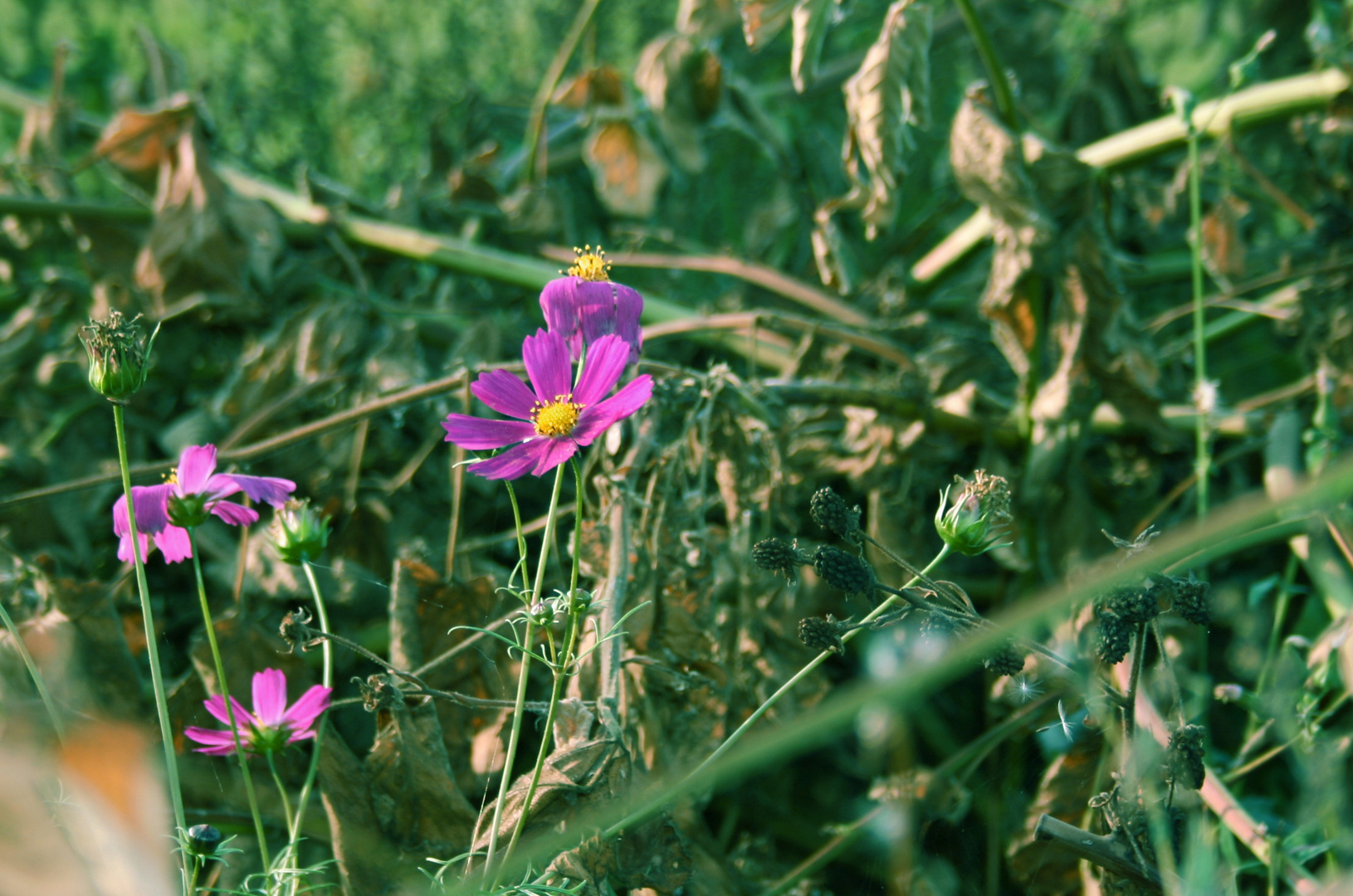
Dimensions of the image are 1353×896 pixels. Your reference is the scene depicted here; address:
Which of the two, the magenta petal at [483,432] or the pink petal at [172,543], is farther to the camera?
the pink petal at [172,543]

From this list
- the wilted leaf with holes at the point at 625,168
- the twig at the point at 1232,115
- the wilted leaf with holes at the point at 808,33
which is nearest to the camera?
the wilted leaf with holes at the point at 808,33

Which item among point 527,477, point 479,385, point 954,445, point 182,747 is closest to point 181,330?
point 527,477

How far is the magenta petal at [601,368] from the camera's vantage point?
1.78 ft

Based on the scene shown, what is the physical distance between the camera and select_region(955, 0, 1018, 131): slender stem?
0.92 metres

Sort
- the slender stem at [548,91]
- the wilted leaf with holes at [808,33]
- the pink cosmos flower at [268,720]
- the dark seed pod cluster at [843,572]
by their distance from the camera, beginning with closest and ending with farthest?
the dark seed pod cluster at [843,572] → the pink cosmos flower at [268,720] → the wilted leaf with holes at [808,33] → the slender stem at [548,91]

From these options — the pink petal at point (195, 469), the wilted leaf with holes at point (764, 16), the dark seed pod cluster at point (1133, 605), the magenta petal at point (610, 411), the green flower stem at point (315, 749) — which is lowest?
the green flower stem at point (315, 749)

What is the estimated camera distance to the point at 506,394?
592 millimetres

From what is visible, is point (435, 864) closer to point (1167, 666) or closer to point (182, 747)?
point (182, 747)

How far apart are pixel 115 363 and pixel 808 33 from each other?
0.60 meters

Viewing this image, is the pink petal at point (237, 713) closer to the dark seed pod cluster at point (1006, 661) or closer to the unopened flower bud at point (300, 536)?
the unopened flower bud at point (300, 536)

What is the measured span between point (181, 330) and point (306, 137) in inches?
26.0

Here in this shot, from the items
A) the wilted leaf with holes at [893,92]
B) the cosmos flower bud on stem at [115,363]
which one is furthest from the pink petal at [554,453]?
the wilted leaf with holes at [893,92]

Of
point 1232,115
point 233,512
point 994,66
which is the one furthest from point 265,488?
point 1232,115

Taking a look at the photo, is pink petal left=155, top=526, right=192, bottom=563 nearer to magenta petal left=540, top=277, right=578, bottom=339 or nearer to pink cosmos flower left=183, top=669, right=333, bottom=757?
pink cosmos flower left=183, top=669, right=333, bottom=757
